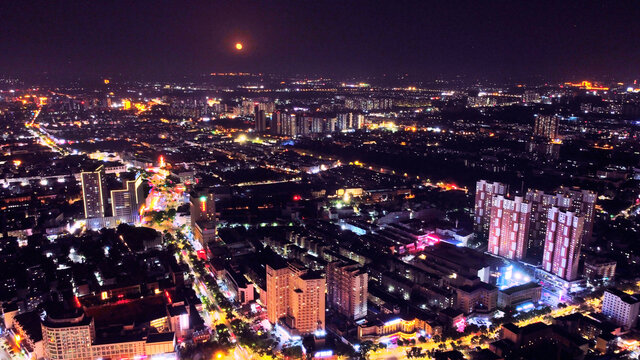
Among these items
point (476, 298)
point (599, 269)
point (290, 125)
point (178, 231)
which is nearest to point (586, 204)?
point (599, 269)

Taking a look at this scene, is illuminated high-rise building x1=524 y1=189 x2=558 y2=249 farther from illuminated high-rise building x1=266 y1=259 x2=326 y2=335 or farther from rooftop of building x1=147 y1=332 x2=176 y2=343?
rooftop of building x1=147 y1=332 x2=176 y2=343

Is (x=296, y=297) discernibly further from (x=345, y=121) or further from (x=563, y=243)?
(x=345, y=121)

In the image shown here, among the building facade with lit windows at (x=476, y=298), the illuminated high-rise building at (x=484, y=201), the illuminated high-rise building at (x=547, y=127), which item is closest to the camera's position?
the building facade with lit windows at (x=476, y=298)

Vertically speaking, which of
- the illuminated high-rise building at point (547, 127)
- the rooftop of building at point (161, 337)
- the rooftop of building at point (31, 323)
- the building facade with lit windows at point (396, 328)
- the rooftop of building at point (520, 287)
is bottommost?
the building facade with lit windows at point (396, 328)

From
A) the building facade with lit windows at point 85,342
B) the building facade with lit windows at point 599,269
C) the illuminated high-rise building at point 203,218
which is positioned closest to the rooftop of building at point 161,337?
the building facade with lit windows at point 85,342

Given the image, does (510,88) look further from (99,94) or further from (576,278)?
(576,278)

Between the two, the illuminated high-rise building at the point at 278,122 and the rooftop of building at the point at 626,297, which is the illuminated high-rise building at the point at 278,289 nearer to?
the rooftop of building at the point at 626,297

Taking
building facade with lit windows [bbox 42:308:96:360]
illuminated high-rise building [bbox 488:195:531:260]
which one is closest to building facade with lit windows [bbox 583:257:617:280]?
illuminated high-rise building [bbox 488:195:531:260]
